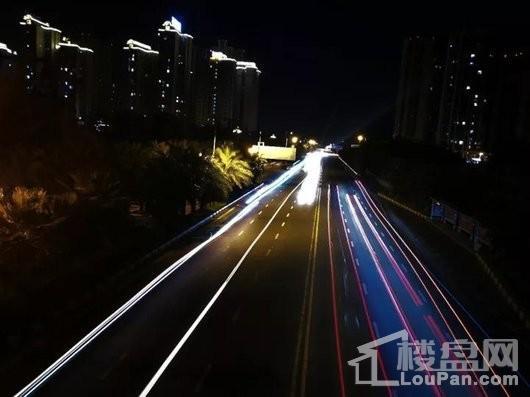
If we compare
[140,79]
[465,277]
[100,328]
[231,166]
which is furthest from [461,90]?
[100,328]

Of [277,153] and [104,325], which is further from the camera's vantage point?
[277,153]

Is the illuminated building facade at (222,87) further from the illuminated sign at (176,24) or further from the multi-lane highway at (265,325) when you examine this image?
the multi-lane highway at (265,325)

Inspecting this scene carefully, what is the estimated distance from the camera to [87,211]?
78.0ft

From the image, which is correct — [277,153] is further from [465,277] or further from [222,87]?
[465,277]

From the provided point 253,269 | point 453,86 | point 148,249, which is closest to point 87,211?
point 148,249

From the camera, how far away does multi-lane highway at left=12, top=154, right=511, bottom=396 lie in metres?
13.0

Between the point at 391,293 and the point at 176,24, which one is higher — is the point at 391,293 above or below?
below

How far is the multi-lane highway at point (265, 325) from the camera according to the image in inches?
513

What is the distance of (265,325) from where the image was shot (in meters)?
17.2

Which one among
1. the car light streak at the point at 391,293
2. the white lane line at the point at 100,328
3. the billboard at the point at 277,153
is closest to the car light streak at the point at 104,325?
the white lane line at the point at 100,328

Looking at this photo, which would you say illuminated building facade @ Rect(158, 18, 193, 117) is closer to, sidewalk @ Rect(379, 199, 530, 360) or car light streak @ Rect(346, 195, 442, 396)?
car light streak @ Rect(346, 195, 442, 396)

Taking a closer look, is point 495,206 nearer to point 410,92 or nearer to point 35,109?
point 35,109

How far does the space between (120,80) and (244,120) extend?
5114 centimetres

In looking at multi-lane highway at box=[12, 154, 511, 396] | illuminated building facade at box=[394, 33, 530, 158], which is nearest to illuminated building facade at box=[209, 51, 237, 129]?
illuminated building facade at box=[394, 33, 530, 158]
